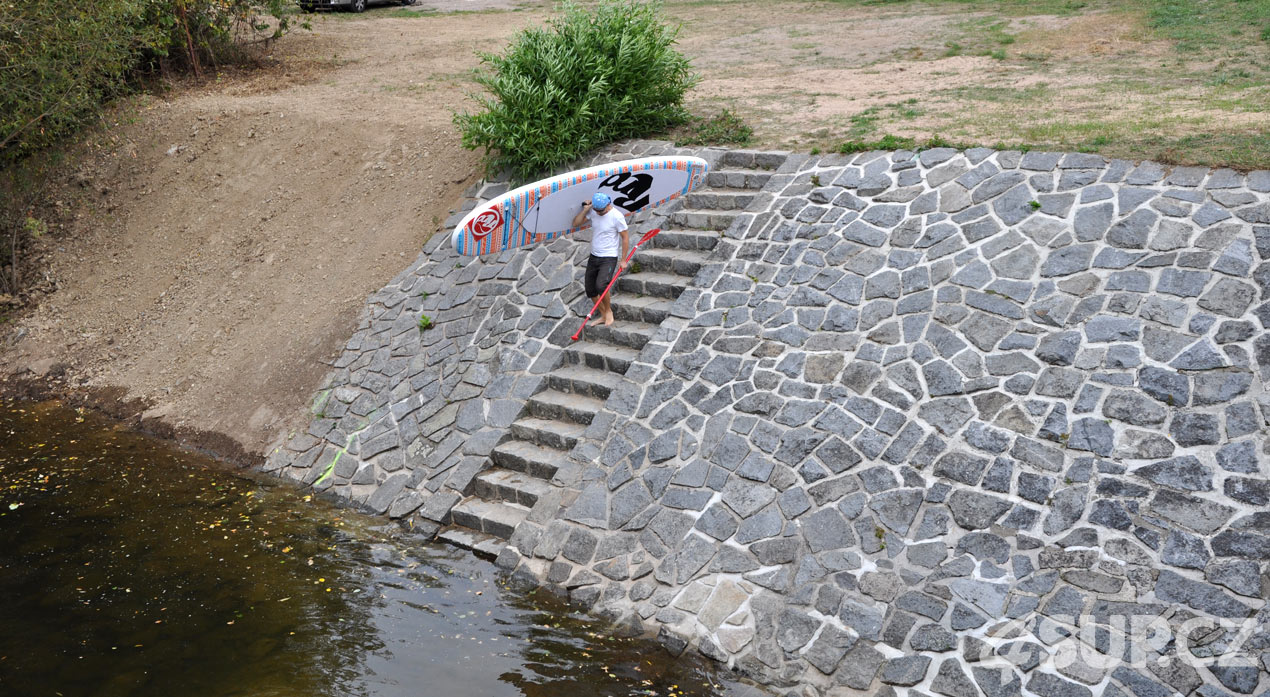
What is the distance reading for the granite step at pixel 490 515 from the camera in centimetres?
1012

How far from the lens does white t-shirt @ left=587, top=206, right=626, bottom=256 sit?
11.2 metres

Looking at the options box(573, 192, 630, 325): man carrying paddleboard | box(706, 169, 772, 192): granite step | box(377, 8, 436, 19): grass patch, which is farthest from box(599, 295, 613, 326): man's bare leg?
box(377, 8, 436, 19): grass patch

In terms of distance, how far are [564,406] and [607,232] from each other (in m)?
2.08

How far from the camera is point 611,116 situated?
45.6ft

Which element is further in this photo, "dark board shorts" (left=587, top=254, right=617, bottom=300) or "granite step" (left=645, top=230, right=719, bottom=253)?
"granite step" (left=645, top=230, right=719, bottom=253)

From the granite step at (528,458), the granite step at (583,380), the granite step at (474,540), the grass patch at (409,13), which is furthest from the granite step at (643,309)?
the grass patch at (409,13)

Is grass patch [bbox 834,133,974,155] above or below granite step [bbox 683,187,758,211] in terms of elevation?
above

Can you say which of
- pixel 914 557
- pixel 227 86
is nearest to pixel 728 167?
pixel 914 557

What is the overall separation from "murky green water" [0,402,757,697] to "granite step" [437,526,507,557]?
0.61 feet

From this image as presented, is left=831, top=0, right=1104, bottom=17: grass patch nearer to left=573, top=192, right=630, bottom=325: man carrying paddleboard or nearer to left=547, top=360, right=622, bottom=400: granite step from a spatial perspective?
left=573, top=192, right=630, bottom=325: man carrying paddleboard

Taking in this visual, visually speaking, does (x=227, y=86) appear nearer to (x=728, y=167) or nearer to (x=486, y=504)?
(x=728, y=167)

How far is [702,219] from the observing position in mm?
12062

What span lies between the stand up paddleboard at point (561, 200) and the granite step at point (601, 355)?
1.47 metres

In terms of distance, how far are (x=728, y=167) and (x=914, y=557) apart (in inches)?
251
